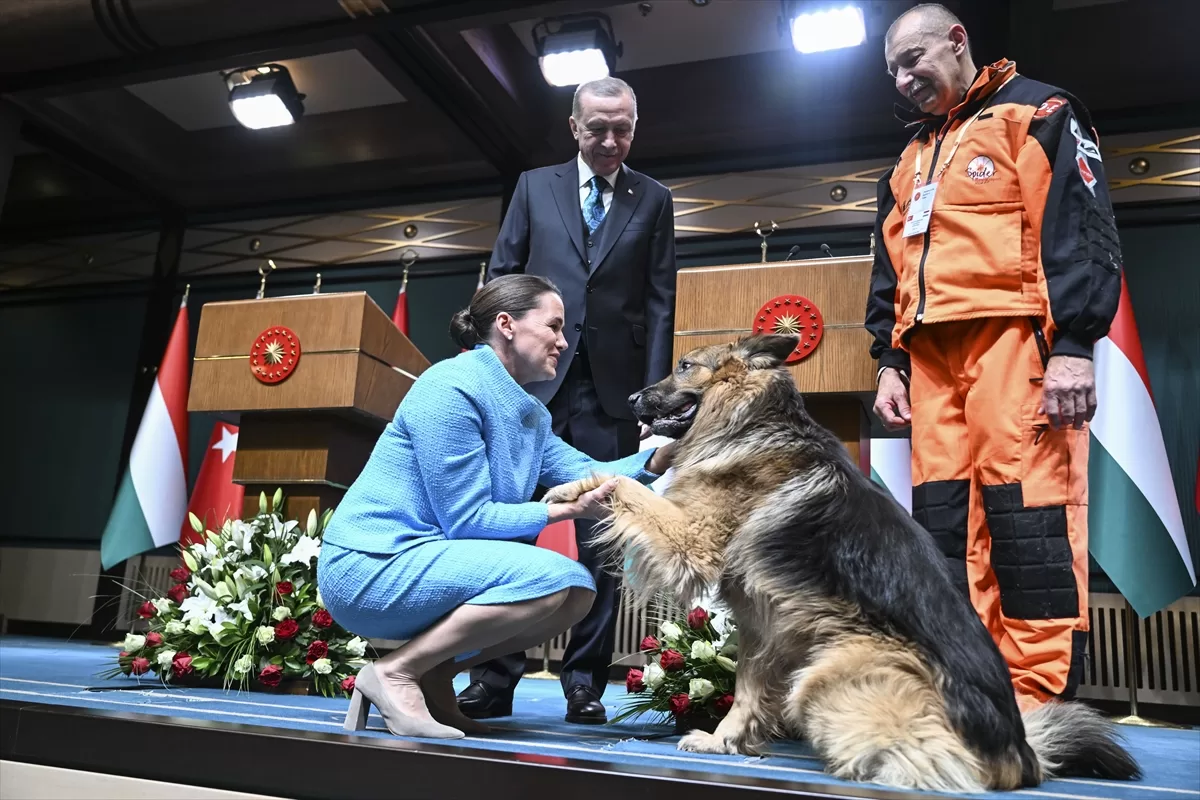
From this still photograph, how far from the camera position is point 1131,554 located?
3.69 metres

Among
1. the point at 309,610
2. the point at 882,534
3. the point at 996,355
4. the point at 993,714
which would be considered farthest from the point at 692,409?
the point at 309,610

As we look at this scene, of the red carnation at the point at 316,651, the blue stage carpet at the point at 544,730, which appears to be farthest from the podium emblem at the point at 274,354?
the blue stage carpet at the point at 544,730

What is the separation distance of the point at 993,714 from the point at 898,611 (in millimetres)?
218

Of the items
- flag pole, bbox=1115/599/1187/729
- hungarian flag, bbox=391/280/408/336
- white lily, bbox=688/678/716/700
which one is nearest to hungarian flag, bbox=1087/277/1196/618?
flag pole, bbox=1115/599/1187/729

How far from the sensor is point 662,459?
7.06 feet

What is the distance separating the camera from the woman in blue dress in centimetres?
187

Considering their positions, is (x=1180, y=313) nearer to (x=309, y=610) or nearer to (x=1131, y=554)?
(x=1131, y=554)

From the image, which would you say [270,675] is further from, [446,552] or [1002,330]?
[1002,330]

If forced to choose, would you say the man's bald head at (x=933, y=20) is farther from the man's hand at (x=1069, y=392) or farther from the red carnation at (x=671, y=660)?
the red carnation at (x=671, y=660)

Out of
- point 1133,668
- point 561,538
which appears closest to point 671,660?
point 561,538

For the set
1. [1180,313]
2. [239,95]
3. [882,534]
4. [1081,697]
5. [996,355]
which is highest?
[239,95]

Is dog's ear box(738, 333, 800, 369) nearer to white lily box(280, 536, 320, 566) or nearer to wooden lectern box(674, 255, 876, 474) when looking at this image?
wooden lectern box(674, 255, 876, 474)

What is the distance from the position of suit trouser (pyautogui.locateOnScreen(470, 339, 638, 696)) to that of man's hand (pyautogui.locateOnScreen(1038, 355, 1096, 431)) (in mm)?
1172

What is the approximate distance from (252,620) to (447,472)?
1738mm
